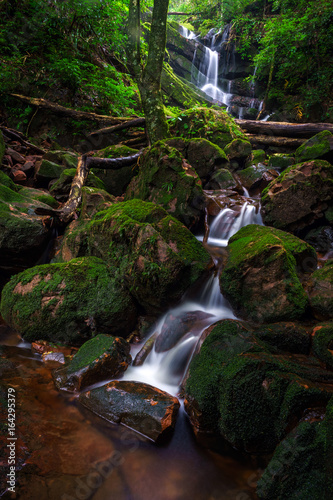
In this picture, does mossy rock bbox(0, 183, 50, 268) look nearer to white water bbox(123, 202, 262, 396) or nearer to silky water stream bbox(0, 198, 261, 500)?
silky water stream bbox(0, 198, 261, 500)

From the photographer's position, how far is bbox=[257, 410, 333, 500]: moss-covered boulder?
1849 mm

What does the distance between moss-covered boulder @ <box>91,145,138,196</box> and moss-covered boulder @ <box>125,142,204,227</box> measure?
4.92 ft

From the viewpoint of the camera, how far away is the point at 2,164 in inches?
261

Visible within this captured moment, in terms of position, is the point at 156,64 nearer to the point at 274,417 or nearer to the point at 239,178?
the point at 239,178

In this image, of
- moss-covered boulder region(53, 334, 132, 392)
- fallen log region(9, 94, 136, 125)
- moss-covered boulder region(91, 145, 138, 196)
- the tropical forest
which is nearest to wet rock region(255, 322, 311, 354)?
the tropical forest

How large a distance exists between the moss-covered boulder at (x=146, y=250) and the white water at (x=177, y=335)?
12.1 inches

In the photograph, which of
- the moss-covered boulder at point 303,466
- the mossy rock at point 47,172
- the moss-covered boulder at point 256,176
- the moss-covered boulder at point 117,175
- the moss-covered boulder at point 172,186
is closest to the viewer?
the moss-covered boulder at point 303,466

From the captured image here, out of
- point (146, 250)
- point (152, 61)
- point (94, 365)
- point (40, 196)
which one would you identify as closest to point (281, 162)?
point (152, 61)

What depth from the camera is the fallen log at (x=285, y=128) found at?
983cm

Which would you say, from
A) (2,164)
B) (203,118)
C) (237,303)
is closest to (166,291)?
(237,303)

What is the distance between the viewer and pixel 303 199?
5.65 meters

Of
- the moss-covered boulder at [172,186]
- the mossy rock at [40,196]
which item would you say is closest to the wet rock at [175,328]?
the moss-covered boulder at [172,186]

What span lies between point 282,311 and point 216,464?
6.74 feet

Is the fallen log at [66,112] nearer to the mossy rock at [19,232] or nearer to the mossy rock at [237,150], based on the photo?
the mossy rock at [237,150]
